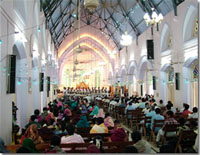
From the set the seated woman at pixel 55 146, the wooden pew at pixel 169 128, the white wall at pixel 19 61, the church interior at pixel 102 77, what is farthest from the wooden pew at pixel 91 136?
the white wall at pixel 19 61

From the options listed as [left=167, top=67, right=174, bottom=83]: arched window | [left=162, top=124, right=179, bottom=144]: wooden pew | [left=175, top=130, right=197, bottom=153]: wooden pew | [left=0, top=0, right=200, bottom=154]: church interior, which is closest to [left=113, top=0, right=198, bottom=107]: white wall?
[left=0, top=0, right=200, bottom=154]: church interior

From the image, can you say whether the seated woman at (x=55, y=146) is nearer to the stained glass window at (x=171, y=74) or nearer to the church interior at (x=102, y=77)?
the church interior at (x=102, y=77)

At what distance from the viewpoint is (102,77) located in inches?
1458

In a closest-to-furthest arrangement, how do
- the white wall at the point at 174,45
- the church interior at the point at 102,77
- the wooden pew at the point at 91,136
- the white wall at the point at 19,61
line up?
1. the church interior at the point at 102,77
2. the wooden pew at the point at 91,136
3. the white wall at the point at 19,61
4. the white wall at the point at 174,45

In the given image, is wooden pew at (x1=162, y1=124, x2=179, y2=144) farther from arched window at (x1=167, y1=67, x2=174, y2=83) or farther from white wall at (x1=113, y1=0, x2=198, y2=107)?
arched window at (x1=167, y1=67, x2=174, y2=83)

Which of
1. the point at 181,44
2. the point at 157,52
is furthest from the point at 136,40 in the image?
the point at 181,44

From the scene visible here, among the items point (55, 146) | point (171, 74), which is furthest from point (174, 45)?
point (55, 146)

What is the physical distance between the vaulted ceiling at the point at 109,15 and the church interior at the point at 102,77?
10cm

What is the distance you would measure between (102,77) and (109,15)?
12.7 m

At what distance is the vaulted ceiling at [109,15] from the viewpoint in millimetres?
17292

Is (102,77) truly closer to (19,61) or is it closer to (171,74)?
(171,74)

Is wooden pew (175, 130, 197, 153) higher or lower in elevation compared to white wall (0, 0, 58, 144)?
lower

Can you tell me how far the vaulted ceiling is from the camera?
56.7 ft

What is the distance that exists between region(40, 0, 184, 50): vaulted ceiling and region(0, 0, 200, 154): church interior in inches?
4.1
